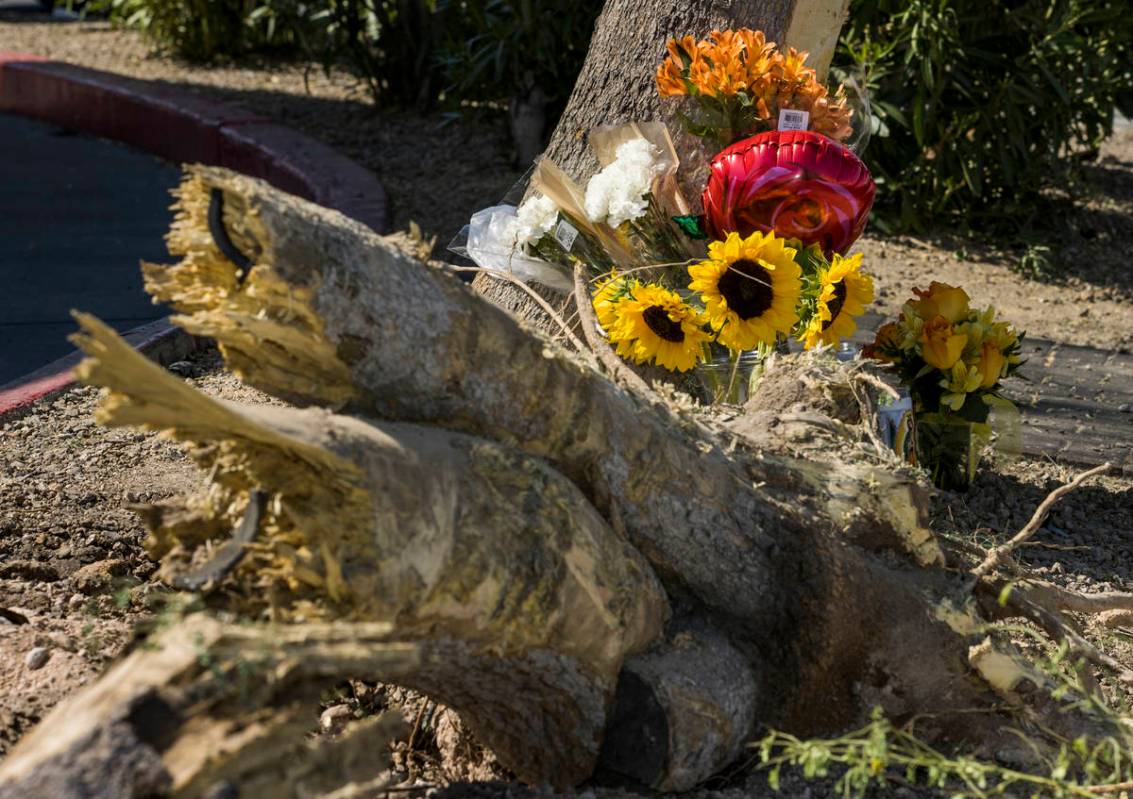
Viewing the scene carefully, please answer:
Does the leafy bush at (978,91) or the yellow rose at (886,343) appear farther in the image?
the leafy bush at (978,91)

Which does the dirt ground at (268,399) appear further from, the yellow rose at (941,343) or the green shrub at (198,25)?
the green shrub at (198,25)

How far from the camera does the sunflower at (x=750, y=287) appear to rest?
2613mm

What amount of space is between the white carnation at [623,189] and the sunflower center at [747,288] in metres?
0.39

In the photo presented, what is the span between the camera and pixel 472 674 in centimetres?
184

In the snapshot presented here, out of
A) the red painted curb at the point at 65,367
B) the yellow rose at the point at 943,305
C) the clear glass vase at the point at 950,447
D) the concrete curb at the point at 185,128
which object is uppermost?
the yellow rose at the point at 943,305

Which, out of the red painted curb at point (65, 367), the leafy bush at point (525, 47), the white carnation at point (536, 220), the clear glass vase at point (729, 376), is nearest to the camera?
the clear glass vase at point (729, 376)

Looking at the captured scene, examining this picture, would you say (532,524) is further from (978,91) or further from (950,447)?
(978,91)

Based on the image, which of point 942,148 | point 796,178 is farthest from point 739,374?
point 942,148

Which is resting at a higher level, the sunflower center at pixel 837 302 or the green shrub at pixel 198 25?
the sunflower center at pixel 837 302

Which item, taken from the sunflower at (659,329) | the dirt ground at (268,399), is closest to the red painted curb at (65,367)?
the dirt ground at (268,399)

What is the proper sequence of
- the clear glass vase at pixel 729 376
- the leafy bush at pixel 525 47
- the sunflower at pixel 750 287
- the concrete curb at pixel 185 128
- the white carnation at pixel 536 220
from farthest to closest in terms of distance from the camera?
the leafy bush at pixel 525 47 → the concrete curb at pixel 185 128 → the white carnation at pixel 536 220 → the clear glass vase at pixel 729 376 → the sunflower at pixel 750 287

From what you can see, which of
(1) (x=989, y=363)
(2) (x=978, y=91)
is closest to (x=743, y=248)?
(1) (x=989, y=363)

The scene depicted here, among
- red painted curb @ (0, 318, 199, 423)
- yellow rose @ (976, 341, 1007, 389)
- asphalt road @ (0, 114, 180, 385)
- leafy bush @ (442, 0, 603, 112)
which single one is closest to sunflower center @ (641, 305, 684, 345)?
yellow rose @ (976, 341, 1007, 389)

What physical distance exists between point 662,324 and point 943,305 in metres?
0.87
